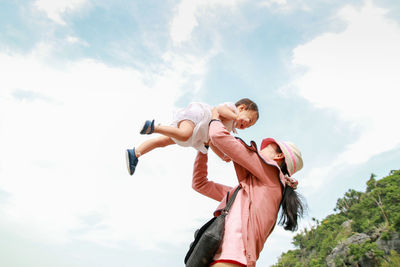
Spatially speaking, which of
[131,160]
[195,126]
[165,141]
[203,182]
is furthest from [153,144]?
[203,182]

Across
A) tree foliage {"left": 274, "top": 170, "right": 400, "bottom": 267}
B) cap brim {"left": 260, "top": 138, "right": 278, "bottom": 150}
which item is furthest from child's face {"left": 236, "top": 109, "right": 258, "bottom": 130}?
tree foliage {"left": 274, "top": 170, "right": 400, "bottom": 267}

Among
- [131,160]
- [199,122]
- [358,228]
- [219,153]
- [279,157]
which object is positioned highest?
[358,228]

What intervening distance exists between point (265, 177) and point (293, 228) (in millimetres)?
571

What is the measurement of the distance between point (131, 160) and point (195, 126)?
77cm

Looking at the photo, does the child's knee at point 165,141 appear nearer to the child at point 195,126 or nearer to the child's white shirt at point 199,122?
the child at point 195,126

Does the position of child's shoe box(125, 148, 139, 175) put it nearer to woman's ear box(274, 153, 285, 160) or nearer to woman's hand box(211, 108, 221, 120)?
woman's hand box(211, 108, 221, 120)

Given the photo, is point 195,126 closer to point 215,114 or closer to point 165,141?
point 215,114

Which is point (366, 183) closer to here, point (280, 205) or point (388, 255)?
point (388, 255)

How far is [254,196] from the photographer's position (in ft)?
7.91

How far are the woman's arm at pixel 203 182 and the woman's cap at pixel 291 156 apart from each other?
788mm

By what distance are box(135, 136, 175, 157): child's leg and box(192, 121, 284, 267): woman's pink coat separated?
85 cm

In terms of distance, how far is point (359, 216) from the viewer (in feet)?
134

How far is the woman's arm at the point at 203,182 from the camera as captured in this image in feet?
10.5

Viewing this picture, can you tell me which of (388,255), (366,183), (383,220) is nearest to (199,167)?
(388,255)
